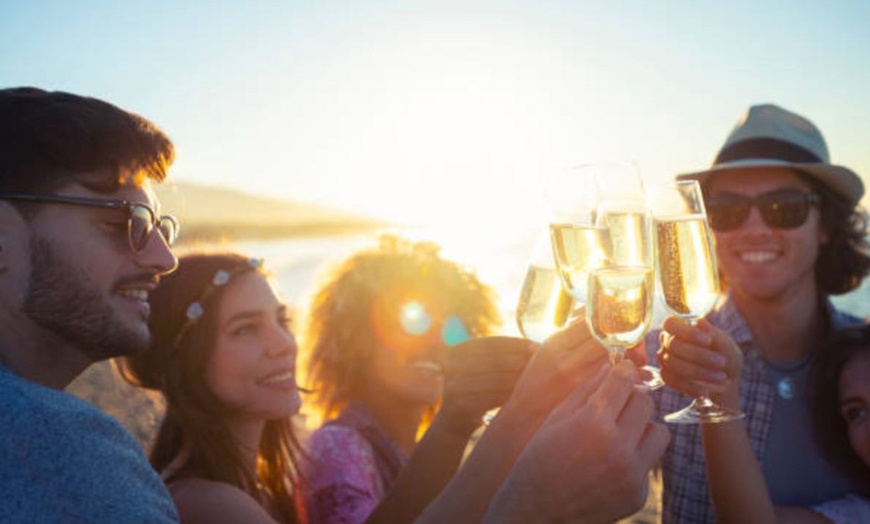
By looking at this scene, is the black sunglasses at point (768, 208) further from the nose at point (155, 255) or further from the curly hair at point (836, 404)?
the nose at point (155, 255)

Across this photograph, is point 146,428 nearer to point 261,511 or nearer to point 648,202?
point 261,511

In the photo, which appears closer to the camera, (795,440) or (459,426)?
(459,426)

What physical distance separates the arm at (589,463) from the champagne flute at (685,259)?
80 cm

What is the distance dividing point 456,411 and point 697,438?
64.1 inches

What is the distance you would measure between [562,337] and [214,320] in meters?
1.69

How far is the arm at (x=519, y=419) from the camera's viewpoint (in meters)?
2.16

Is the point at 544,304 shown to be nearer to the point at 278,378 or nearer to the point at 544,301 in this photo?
the point at 544,301

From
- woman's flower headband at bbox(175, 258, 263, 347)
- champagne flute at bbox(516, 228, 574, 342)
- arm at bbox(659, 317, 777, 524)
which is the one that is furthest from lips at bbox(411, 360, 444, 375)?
arm at bbox(659, 317, 777, 524)

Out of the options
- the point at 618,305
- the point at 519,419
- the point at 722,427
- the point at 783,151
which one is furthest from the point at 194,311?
the point at 783,151

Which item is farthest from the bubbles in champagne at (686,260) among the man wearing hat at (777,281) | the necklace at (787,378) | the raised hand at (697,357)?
the necklace at (787,378)

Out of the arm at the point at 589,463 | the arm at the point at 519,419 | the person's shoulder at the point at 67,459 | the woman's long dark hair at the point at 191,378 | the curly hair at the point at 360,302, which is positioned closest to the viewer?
the person's shoulder at the point at 67,459

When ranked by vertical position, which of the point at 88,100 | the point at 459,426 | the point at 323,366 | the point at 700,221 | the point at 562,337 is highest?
the point at 88,100

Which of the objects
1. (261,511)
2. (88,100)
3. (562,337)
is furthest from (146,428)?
(562,337)

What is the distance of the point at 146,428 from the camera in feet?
26.0
